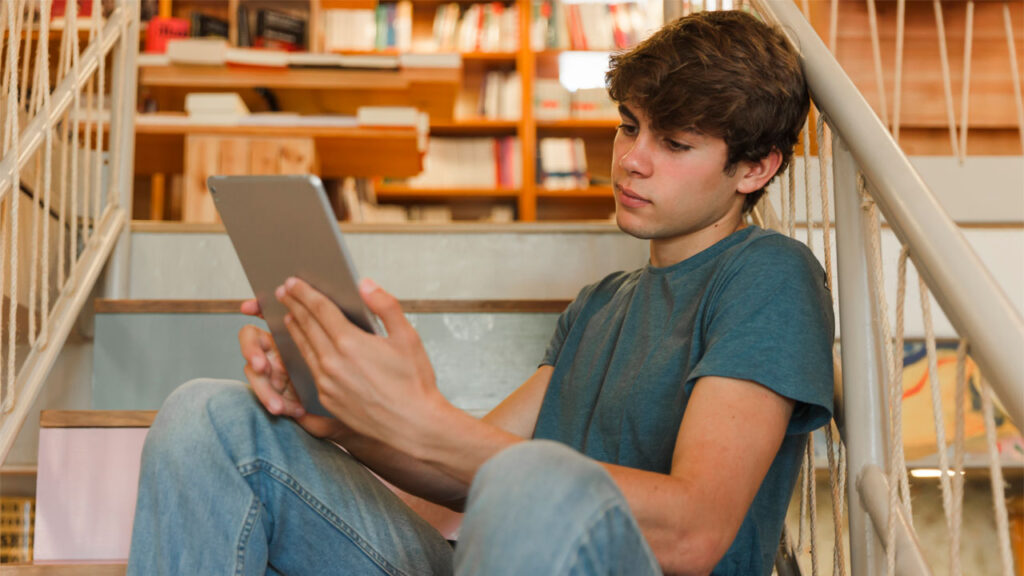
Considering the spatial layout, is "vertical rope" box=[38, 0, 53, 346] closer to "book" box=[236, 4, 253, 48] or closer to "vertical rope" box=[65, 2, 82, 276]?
"vertical rope" box=[65, 2, 82, 276]

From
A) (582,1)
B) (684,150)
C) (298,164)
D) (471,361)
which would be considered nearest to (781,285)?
(684,150)

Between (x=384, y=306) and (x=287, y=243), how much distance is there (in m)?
0.12

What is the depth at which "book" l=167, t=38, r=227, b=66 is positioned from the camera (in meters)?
2.61

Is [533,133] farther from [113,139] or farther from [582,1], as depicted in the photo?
[113,139]

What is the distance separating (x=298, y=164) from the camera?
8.34 feet

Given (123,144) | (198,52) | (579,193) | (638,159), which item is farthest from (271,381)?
(579,193)

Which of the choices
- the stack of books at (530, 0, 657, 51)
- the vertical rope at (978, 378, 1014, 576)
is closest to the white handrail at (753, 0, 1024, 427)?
the vertical rope at (978, 378, 1014, 576)

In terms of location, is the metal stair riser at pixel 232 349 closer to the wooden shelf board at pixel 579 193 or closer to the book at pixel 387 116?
the book at pixel 387 116

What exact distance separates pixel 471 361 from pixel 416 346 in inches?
33.9

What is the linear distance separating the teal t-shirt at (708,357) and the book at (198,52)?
185cm

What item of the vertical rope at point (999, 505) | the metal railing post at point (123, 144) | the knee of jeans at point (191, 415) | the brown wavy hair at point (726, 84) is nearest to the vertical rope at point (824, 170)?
the brown wavy hair at point (726, 84)

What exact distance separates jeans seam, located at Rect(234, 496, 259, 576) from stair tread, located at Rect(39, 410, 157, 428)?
493 mm

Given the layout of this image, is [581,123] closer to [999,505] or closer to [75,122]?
[75,122]

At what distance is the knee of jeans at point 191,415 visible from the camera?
847mm
